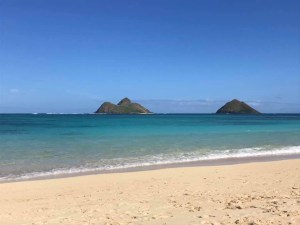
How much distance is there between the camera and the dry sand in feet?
23.2

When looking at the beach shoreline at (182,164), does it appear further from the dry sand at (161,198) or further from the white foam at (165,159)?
the dry sand at (161,198)

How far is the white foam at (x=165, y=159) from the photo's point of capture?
46.0 ft

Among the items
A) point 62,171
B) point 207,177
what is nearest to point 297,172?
point 207,177

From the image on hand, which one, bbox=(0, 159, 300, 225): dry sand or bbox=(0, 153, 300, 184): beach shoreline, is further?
bbox=(0, 153, 300, 184): beach shoreline

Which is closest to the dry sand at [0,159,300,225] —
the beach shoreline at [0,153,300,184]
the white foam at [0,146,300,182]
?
the beach shoreline at [0,153,300,184]

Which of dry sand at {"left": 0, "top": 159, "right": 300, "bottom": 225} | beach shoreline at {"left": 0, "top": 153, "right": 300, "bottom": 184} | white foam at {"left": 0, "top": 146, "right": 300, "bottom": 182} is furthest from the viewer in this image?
white foam at {"left": 0, "top": 146, "right": 300, "bottom": 182}

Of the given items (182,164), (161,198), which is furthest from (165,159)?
(161,198)

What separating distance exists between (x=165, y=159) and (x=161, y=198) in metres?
8.87

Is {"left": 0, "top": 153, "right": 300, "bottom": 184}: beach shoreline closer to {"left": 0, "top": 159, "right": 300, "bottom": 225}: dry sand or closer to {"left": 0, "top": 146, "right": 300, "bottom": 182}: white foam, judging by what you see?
{"left": 0, "top": 146, "right": 300, "bottom": 182}: white foam

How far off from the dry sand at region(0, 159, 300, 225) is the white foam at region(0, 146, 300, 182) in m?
1.82

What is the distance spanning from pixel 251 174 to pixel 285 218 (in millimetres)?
6361

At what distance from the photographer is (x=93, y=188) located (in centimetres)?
1085

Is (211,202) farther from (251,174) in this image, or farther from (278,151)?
(278,151)

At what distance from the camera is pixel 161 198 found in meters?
9.05
